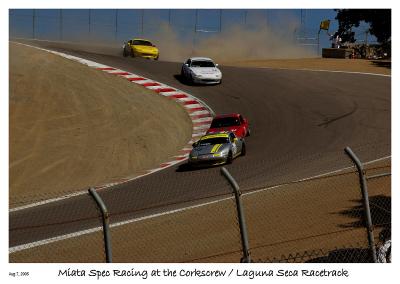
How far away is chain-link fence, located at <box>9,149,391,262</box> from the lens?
13.4 metres

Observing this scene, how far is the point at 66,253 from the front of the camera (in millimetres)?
14164

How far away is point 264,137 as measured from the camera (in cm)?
2950

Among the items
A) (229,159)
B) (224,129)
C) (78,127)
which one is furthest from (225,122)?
(78,127)

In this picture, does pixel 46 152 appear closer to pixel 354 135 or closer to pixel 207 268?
pixel 354 135

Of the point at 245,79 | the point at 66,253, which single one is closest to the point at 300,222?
the point at 66,253

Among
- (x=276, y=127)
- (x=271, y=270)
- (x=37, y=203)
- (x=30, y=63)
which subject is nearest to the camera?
(x=271, y=270)

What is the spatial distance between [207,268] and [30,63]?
26680mm

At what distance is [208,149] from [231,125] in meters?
4.89

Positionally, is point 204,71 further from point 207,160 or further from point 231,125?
point 207,160

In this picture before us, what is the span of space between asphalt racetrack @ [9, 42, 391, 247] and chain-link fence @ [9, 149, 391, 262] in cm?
15

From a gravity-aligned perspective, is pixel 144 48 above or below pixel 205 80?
above

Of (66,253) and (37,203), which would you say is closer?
(66,253)

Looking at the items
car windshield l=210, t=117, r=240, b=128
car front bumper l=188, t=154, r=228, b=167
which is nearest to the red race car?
car windshield l=210, t=117, r=240, b=128

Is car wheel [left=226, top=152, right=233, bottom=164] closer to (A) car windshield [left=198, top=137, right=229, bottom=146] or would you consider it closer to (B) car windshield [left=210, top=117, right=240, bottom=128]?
(A) car windshield [left=198, top=137, right=229, bottom=146]
